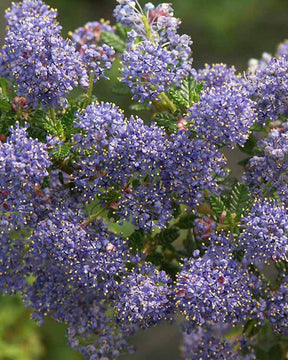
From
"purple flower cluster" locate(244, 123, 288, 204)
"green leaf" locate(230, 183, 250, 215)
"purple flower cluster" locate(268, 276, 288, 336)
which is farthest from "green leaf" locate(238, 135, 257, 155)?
"purple flower cluster" locate(268, 276, 288, 336)

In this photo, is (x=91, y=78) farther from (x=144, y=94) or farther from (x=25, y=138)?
(x=25, y=138)

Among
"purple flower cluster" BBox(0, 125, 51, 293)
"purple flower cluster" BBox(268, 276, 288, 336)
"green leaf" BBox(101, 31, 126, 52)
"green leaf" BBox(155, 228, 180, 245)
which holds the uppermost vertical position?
"green leaf" BBox(101, 31, 126, 52)

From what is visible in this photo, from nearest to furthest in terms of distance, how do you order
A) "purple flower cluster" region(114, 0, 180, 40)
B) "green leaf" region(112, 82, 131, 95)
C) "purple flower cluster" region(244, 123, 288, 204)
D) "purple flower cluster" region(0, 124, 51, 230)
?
1. "purple flower cluster" region(0, 124, 51, 230)
2. "purple flower cluster" region(244, 123, 288, 204)
3. "purple flower cluster" region(114, 0, 180, 40)
4. "green leaf" region(112, 82, 131, 95)

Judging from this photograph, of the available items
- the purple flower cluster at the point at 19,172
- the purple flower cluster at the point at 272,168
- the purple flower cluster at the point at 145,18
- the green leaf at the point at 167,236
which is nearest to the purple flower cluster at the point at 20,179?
the purple flower cluster at the point at 19,172

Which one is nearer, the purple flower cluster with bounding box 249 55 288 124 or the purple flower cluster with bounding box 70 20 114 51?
the purple flower cluster with bounding box 249 55 288 124

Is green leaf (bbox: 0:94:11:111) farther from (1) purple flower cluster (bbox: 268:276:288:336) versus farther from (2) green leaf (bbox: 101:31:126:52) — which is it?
(1) purple flower cluster (bbox: 268:276:288:336)

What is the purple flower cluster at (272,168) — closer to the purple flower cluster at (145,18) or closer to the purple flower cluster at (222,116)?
the purple flower cluster at (222,116)

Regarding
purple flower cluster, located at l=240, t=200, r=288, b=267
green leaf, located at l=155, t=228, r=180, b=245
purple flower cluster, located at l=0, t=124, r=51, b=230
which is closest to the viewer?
purple flower cluster, located at l=0, t=124, r=51, b=230

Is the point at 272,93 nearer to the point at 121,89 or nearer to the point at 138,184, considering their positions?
the point at 138,184
